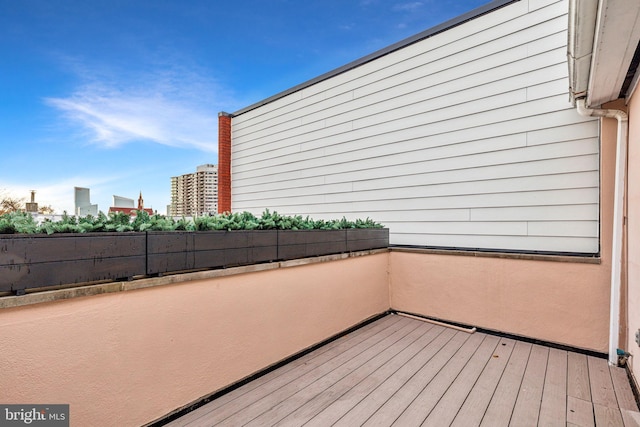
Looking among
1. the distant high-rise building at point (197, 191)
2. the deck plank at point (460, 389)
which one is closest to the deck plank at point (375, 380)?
the deck plank at point (460, 389)

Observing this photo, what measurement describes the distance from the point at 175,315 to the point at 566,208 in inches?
142

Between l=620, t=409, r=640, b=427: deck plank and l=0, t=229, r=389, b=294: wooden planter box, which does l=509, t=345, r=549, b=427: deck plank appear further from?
l=0, t=229, r=389, b=294: wooden planter box

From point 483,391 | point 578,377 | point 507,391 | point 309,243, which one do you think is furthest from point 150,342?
point 578,377

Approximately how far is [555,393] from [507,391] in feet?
1.10

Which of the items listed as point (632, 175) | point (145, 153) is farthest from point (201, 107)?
point (632, 175)

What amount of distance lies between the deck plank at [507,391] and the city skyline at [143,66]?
13.1ft

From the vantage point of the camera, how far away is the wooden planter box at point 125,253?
51.3 inches

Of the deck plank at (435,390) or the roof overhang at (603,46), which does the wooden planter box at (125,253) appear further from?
the roof overhang at (603,46)

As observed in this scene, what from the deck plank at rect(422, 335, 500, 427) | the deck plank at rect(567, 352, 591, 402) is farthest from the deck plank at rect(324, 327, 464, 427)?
the deck plank at rect(567, 352, 591, 402)

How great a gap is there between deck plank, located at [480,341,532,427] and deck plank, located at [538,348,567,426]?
6.5 inches

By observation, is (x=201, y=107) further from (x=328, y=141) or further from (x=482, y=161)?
(x=482, y=161)

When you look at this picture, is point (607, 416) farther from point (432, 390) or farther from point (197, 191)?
point (197, 191)

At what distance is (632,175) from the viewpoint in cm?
229

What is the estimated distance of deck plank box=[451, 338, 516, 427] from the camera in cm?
188
